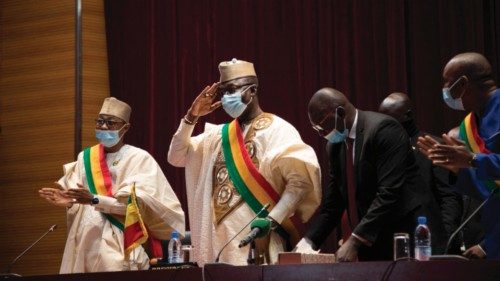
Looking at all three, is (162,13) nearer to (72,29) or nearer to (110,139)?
(72,29)

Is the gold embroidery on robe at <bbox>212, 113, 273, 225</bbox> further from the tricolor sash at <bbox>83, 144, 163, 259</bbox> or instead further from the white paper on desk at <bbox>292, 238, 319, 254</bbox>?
the white paper on desk at <bbox>292, 238, 319, 254</bbox>

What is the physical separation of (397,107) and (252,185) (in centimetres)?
98

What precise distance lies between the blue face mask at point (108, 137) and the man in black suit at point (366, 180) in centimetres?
172

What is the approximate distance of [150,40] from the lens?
7.66m

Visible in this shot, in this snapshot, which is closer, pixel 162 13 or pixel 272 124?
pixel 272 124

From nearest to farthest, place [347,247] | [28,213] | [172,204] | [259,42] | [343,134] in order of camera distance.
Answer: [347,247]
[343,134]
[172,204]
[259,42]
[28,213]

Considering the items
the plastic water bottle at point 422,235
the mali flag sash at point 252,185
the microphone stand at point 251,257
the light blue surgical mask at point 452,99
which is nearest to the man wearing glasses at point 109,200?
the mali flag sash at point 252,185

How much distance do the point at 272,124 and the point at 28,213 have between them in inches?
121

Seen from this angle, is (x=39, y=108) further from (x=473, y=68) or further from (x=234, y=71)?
(x=473, y=68)

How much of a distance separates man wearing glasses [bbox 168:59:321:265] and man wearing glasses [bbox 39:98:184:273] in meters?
0.29

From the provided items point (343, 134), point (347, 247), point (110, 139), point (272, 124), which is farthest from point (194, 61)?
point (347, 247)

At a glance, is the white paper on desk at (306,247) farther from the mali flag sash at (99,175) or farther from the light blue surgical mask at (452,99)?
the mali flag sash at (99,175)

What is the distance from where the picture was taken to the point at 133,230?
561 centimetres

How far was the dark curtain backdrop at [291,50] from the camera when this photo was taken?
21.5 feet
